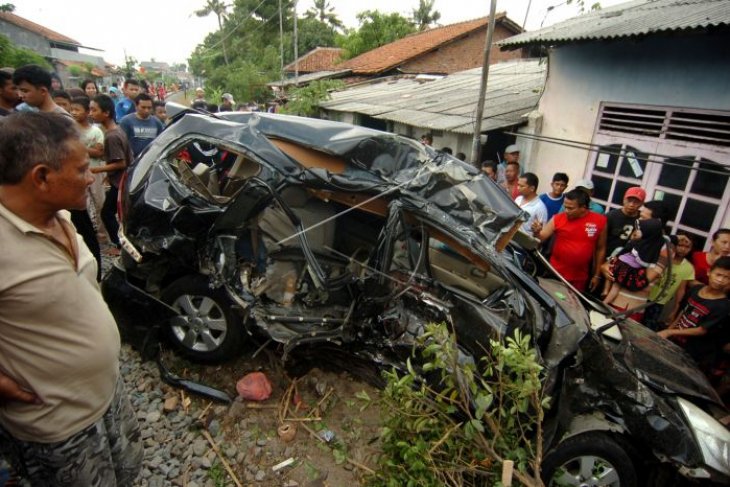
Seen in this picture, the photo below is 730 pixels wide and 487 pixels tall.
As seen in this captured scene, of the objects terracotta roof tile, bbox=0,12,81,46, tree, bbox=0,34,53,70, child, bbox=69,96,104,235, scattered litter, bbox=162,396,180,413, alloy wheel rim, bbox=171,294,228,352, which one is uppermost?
terracotta roof tile, bbox=0,12,81,46

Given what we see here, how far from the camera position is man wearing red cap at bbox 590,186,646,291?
13.5 ft

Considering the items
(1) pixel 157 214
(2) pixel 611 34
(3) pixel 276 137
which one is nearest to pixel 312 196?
(3) pixel 276 137

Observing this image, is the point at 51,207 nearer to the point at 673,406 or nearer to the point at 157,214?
the point at 157,214

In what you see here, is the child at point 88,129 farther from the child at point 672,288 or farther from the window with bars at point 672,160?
the child at point 672,288

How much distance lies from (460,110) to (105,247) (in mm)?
7478

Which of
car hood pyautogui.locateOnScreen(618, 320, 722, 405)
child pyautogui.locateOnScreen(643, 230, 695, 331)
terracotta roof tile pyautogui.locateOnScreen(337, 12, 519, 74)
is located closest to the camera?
car hood pyautogui.locateOnScreen(618, 320, 722, 405)

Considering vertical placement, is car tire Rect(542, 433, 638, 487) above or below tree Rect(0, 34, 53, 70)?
below

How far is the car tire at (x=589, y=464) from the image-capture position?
225 centimetres

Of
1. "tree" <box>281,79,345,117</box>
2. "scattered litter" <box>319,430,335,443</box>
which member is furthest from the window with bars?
"tree" <box>281,79,345,117</box>

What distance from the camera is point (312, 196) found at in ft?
9.98

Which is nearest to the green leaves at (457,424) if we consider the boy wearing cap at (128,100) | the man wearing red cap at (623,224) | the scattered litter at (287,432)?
the scattered litter at (287,432)

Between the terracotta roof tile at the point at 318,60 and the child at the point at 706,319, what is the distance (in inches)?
1056

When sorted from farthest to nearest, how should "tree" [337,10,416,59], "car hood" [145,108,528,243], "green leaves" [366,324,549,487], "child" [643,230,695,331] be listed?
1. "tree" [337,10,416,59]
2. "child" [643,230,695,331]
3. "car hood" [145,108,528,243]
4. "green leaves" [366,324,549,487]

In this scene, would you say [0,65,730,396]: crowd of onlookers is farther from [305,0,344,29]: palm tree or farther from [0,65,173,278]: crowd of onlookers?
[305,0,344,29]: palm tree
